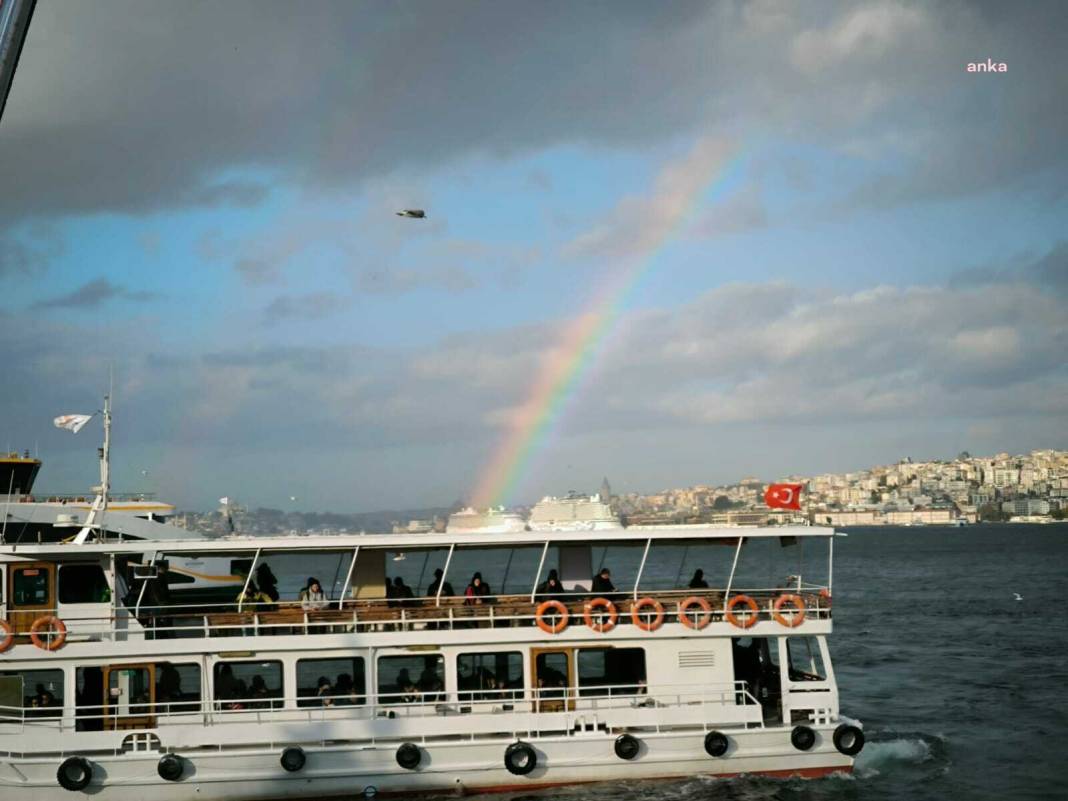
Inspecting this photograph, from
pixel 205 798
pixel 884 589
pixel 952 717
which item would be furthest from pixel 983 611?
pixel 205 798

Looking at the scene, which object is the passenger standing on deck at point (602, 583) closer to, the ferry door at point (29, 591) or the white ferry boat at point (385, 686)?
the white ferry boat at point (385, 686)

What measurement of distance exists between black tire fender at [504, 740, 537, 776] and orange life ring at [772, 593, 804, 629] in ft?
17.9

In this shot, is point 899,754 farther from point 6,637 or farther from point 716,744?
point 6,637

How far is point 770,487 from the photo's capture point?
2405cm

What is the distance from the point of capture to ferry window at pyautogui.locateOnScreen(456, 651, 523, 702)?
2312 cm

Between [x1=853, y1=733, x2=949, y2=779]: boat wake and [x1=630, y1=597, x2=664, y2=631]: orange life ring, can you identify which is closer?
[x1=630, y1=597, x2=664, y2=631]: orange life ring

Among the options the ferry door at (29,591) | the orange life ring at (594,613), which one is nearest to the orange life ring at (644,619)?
the orange life ring at (594,613)

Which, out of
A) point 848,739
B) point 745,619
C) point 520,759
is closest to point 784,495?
point 745,619

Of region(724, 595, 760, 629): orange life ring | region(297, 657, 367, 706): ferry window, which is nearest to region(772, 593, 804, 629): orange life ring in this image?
region(724, 595, 760, 629): orange life ring

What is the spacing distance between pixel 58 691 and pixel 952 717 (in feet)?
75.2

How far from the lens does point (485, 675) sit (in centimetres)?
2338

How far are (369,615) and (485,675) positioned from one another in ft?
8.51

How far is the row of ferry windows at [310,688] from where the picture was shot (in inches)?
881

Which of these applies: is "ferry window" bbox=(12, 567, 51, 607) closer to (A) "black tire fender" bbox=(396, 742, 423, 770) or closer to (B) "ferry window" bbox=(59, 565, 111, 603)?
(B) "ferry window" bbox=(59, 565, 111, 603)
